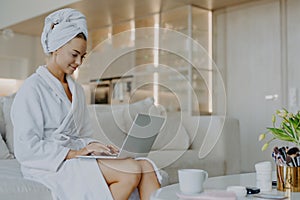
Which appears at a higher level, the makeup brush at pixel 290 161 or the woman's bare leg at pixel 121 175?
the makeup brush at pixel 290 161

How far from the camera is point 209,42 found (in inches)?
183

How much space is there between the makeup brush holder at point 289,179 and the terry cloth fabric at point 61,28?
0.99 metres

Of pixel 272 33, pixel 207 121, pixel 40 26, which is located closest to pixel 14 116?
pixel 207 121

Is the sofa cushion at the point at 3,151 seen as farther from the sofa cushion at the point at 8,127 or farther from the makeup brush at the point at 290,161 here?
the makeup brush at the point at 290,161

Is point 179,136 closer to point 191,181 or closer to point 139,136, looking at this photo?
point 139,136

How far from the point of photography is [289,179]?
4.50ft

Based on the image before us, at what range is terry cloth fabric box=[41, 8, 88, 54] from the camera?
5.73 ft

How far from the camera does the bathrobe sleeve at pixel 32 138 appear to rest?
5.33 ft

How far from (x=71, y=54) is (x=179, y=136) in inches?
54.4

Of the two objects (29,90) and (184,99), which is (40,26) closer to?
(184,99)

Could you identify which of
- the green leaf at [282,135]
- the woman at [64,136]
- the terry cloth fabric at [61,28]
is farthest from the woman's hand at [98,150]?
the green leaf at [282,135]

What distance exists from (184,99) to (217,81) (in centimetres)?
52

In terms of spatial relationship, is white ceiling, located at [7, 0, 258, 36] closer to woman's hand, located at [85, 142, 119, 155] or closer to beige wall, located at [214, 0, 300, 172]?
beige wall, located at [214, 0, 300, 172]

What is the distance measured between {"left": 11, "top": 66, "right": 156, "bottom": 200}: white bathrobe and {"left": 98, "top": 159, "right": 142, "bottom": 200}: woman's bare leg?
0.09 feet
